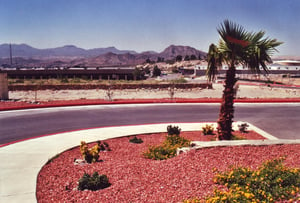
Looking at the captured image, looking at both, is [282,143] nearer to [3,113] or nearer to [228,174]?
[228,174]

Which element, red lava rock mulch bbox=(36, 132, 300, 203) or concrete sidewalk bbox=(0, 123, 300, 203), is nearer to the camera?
red lava rock mulch bbox=(36, 132, 300, 203)

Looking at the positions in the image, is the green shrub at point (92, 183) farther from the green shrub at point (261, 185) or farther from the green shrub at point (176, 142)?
the green shrub at point (176, 142)

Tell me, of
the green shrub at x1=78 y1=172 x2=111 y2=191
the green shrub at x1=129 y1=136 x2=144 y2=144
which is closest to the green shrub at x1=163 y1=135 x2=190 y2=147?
the green shrub at x1=129 y1=136 x2=144 y2=144

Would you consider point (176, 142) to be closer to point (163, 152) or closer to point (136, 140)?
point (163, 152)

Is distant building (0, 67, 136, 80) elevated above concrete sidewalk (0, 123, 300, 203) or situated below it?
above

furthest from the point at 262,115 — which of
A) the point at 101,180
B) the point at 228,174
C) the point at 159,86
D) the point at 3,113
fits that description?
the point at 159,86

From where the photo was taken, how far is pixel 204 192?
6211 mm

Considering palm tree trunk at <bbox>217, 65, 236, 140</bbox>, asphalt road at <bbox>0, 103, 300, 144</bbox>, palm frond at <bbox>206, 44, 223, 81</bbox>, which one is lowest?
asphalt road at <bbox>0, 103, 300, 144</bbox>

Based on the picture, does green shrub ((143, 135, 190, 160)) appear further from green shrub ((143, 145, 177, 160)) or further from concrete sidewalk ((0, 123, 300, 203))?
concrete sidewalk ((0, 123, 300, 203))

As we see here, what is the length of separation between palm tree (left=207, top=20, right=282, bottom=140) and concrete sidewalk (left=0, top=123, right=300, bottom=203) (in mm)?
1743

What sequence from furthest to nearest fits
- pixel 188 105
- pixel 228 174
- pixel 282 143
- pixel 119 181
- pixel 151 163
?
1. pixel 188 105
2. pixel 282 143
3. pixel 151 163
4. pixel 119 181
5. pixel 228 174

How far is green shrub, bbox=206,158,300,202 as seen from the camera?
5.41 m

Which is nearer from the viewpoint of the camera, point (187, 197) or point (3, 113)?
point (187, 197)

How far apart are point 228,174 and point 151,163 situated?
8.87 feet
